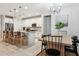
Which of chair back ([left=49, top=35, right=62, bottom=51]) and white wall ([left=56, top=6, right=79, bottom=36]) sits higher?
white wall ([left=56, top=6, right=79, bottom=36])

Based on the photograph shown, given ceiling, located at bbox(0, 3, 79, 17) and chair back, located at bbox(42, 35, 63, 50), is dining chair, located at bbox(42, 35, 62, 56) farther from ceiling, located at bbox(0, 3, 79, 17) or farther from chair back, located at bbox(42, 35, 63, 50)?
ceiling, located at bbox(0, 3, 79, 17)

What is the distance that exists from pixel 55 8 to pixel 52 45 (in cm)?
70

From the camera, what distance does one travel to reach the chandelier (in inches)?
77.1

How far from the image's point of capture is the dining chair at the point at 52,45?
2001 mm

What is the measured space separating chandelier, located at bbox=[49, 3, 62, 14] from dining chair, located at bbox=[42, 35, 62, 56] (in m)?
0.47

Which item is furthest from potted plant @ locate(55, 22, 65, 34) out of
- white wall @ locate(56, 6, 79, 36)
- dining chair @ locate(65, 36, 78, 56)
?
dining chair @ locate(65, 36, 78, 56)

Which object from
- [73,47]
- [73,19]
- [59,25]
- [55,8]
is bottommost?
[73,47]

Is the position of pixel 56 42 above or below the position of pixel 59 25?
below

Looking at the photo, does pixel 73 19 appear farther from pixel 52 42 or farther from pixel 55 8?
pixel 52 42

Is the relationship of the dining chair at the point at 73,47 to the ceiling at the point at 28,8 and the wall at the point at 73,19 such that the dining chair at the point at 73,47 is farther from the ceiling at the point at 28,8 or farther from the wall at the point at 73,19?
the ceiling at the point at 28,8

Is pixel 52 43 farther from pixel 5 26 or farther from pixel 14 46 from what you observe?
pixel 5 26

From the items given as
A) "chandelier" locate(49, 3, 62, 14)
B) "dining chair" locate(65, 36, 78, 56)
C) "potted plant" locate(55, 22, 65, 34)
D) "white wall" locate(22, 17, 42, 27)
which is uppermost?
"chandelier" locate(49, 3, 62, 14)

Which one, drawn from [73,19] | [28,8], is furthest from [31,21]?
[73,19]

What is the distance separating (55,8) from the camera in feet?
6.42
